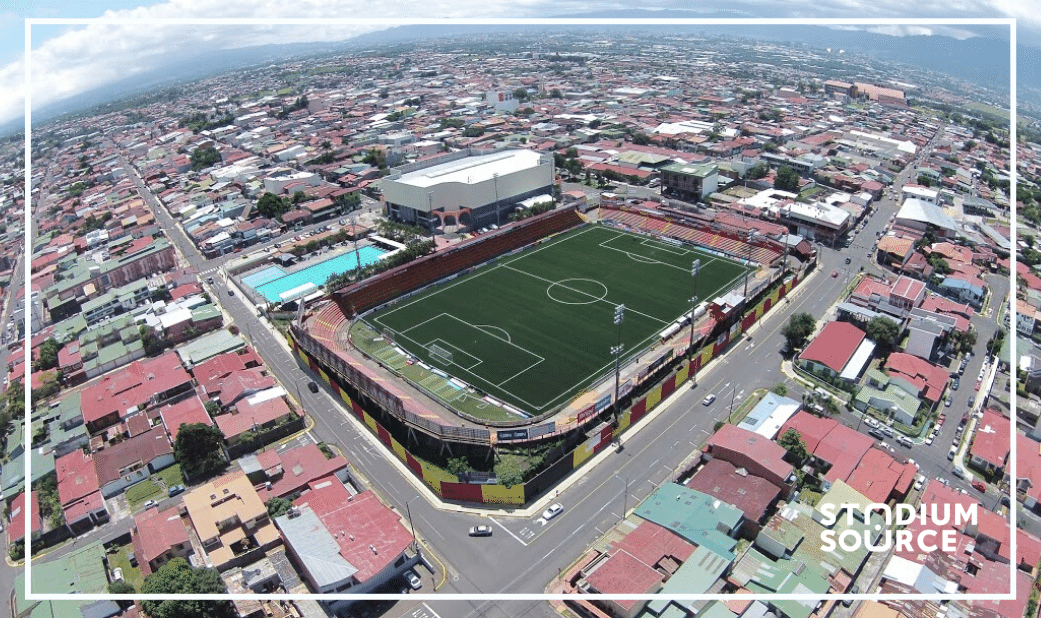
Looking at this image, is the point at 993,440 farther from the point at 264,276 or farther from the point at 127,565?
the point at 264,276

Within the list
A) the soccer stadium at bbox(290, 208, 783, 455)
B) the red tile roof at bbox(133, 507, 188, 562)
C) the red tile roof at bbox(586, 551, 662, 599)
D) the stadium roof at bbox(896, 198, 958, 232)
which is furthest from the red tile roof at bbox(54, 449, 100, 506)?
the stadium roof at bbox(896, 198, 958, 232)

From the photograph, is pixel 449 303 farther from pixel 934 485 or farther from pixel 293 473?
pixel 934 485

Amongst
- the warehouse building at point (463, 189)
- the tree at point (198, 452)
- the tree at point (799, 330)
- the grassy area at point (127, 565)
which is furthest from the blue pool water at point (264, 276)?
the tree at point (799, 330)

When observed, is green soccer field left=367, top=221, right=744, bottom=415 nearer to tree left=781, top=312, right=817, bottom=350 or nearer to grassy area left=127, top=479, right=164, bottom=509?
tree left=781, top=312, right=817, bottom=350

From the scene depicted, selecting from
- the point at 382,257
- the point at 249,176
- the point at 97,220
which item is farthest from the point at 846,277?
the point at 97,220

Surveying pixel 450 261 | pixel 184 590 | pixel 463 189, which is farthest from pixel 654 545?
pixel 463 189
